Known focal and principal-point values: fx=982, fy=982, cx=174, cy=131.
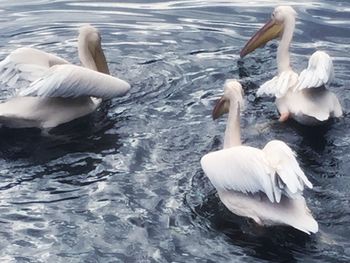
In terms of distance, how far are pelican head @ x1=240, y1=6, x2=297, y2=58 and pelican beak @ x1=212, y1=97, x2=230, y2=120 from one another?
5.76 feet

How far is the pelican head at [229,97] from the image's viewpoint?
7.11 metres

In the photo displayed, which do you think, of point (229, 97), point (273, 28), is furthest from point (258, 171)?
point (273, 28)

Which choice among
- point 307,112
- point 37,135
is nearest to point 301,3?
A: point 307,112

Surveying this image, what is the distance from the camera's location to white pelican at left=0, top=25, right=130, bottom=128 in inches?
311

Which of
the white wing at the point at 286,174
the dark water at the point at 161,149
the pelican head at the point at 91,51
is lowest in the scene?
the dark water at the point at 161,149

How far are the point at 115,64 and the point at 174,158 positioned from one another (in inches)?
96.7

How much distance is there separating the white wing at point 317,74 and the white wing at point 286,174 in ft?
5.27

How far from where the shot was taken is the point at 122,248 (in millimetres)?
5984

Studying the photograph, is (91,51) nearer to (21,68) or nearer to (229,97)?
(21,68)

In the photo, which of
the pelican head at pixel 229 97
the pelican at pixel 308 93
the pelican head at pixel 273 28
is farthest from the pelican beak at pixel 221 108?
the pelican head at pixel 273 28

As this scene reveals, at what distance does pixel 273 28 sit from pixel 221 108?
→ 1.82 meters

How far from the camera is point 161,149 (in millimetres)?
7383

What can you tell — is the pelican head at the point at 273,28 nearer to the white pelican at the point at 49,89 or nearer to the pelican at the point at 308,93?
the pelican at the point at 308,93

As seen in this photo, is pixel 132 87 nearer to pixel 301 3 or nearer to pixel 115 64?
pixel 115 64
